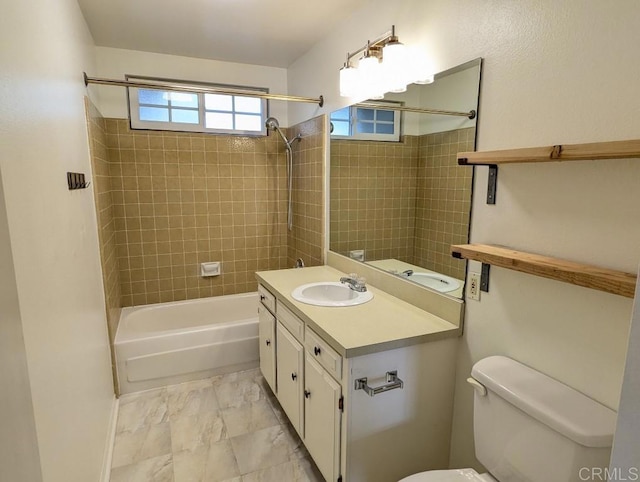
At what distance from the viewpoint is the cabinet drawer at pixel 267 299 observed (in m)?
2.13

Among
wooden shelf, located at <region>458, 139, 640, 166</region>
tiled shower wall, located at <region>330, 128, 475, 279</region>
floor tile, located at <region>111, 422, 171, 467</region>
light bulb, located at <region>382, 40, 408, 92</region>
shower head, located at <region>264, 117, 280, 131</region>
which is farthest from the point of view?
shower head, located at <region>264, 117, 280, 131</region>

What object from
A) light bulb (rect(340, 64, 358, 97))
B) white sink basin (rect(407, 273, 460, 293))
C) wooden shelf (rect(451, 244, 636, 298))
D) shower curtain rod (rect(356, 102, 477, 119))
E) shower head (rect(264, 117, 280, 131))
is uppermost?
light bulb (rect(340, 64, 358, 97))

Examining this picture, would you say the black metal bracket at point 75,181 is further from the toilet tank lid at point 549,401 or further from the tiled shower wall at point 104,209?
the toilet tank lid at point 549,401

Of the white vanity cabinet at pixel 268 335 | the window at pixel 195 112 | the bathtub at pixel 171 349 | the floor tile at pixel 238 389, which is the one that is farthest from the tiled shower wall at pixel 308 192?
the floor tile at pixel 238 389

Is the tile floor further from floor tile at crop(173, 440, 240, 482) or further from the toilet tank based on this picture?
the toilet tank

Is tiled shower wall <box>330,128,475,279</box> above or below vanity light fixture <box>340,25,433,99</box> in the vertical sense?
below

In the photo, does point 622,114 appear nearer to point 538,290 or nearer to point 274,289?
point 538,290

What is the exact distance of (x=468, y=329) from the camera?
59.2 inches

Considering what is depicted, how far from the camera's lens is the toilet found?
955mm

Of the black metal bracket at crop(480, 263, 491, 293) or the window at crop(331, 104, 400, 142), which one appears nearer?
the black metal bracket at crop(480, 263, 491, 293)

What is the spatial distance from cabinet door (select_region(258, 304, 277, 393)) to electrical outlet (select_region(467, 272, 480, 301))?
113cm

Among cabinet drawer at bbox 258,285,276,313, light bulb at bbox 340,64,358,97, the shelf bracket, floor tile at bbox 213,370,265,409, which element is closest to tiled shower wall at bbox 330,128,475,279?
the shelf bracket

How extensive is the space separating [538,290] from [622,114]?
576 mm

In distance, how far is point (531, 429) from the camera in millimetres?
1078
